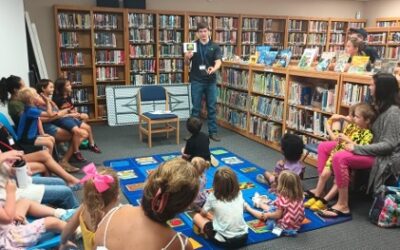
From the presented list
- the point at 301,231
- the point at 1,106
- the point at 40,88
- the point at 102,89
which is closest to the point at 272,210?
the point at 301,231

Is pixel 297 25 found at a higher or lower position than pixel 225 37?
higher

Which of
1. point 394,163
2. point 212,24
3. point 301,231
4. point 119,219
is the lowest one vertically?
point 301,231

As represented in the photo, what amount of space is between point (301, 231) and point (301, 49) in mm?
6416

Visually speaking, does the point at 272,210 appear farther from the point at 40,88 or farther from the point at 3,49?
the point at 3,49

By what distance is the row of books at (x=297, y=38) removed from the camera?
8214 mm

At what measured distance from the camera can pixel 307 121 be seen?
454 centimetres

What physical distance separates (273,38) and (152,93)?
361cm

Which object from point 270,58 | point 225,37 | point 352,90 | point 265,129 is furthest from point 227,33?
point 352,90

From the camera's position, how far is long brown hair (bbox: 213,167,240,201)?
2.60m

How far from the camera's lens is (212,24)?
7.20m

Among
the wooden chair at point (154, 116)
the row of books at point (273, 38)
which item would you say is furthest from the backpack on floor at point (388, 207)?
the row of books at point (273, 38)

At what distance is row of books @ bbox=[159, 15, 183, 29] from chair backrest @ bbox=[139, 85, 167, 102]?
5.08 ft

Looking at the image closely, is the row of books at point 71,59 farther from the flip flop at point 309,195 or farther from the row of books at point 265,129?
the flip flop at point 309,195

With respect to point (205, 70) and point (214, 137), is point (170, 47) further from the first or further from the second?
point (214, 137)
